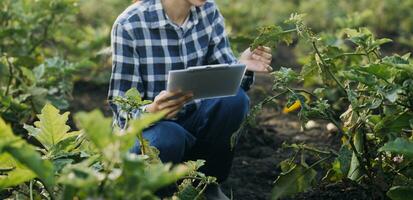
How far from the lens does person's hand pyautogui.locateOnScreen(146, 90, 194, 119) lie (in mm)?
2562

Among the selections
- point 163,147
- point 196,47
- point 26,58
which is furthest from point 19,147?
point 26,58

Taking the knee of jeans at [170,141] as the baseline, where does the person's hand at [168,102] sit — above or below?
Result: above

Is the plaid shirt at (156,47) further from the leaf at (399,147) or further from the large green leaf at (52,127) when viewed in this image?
the leaf at (399,147)

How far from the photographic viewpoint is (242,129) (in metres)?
2.55

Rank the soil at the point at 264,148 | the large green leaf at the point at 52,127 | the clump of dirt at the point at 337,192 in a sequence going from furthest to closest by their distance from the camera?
1. the soil at the point at 264,148
2. the clump of dirt at the point at 337,192
3. the large green leaf at the point at 52,127

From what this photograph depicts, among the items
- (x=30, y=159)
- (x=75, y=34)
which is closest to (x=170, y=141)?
(x=30, y=159)

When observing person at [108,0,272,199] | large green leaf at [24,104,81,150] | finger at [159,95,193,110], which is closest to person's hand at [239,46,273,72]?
person at [108,0,272,199]

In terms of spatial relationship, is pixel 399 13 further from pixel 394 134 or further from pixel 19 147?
pixel 19 147

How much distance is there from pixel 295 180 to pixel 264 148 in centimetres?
116

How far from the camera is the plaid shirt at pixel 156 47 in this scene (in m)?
2.86

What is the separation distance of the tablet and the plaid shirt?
0.79 feet

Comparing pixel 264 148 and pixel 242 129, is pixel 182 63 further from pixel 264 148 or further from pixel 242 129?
pixel 264 148

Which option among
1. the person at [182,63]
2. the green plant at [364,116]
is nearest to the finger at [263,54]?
the person at [182,63]

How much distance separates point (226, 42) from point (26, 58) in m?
1.16
